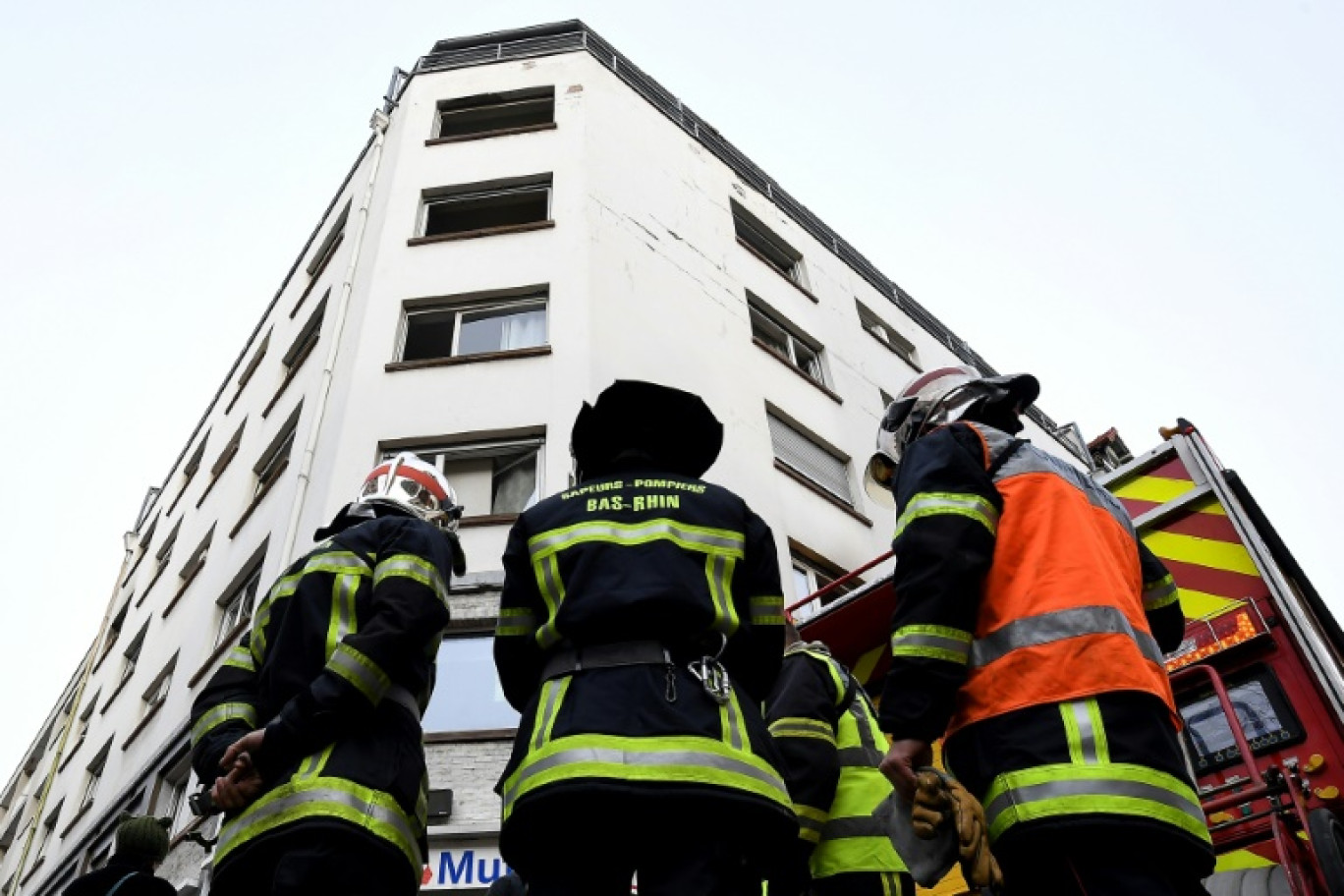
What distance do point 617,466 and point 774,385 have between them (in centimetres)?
1221

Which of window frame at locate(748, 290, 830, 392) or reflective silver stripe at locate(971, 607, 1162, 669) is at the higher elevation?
window frame at locate(748, 290, 830, 392)

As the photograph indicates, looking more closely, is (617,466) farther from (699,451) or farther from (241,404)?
(241,404)

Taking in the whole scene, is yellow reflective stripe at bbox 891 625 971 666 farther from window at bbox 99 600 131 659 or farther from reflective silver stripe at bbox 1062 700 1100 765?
window at bbox 99 600 131 659

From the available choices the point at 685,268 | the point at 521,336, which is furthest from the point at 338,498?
the point at 685,268

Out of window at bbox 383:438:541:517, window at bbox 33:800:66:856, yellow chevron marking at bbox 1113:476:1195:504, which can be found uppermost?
window at bbox 383:438:541:517

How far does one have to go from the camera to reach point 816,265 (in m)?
19.7

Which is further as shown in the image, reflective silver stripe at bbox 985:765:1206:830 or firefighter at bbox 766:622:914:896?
firefighter at bbox 766:622:914:896

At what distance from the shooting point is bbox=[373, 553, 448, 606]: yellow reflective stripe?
3266 millimetres

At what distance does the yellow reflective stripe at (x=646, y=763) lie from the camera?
230 cm

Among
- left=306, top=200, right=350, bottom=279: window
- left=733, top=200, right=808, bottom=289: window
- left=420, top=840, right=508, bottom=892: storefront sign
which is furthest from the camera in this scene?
left=733, top=200, right=808, bottom=289: window

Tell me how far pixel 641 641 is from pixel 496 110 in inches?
623

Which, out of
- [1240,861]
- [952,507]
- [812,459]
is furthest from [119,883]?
[812,459]

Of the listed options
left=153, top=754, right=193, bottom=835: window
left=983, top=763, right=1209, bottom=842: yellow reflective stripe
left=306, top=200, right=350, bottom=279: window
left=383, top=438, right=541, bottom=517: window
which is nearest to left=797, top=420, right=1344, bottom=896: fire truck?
left=983, top=763, right=1209, bottom=842: yellow reflective stripe

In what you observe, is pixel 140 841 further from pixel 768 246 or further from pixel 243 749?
pixel 768 246
